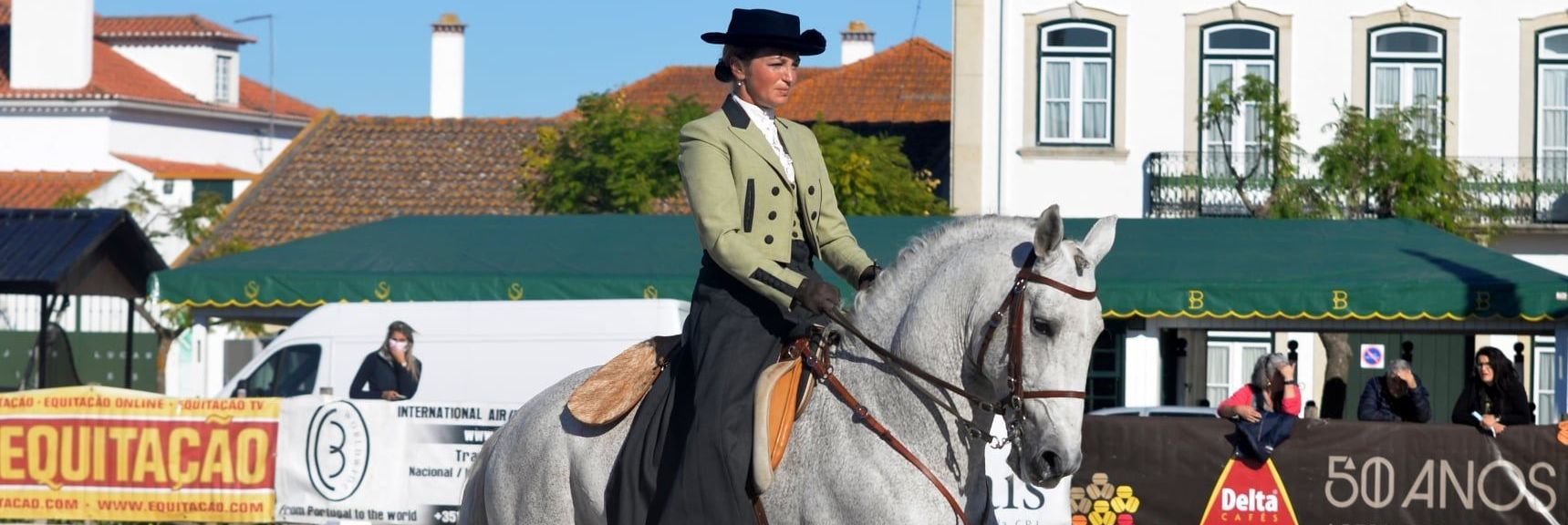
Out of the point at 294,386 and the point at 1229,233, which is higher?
the point at 1229,233

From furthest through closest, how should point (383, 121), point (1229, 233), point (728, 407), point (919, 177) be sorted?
point (383, 121) → point (919, 177) → point (1229, 233) → point (728, 407)

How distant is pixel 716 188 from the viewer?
240 inches

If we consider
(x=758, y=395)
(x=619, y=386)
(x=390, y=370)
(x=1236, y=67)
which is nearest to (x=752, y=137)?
(x=758, y=395)

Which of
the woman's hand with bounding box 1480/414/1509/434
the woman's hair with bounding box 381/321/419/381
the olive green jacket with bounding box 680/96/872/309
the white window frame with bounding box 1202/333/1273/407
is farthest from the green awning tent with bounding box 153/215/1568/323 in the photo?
the olive green jacket with bounding box 680/96/872/309

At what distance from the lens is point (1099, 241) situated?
572 centimetres

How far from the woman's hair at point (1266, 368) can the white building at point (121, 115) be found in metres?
28.3

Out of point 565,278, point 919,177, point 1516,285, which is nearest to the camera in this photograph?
point 1516,285

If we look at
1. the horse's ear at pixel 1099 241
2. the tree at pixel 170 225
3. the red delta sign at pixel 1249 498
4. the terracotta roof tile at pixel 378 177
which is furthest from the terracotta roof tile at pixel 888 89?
the horse's ear at pixel 1099 241

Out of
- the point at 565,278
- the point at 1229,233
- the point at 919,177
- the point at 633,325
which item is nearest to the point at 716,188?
the point at 633,325

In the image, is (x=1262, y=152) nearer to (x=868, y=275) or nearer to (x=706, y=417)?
(x=868, y=275)

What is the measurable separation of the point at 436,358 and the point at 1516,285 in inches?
393

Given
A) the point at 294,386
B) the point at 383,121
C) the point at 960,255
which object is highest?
the point at 383,121

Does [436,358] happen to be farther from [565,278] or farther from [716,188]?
[716,188]

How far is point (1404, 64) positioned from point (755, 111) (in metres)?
25.0
